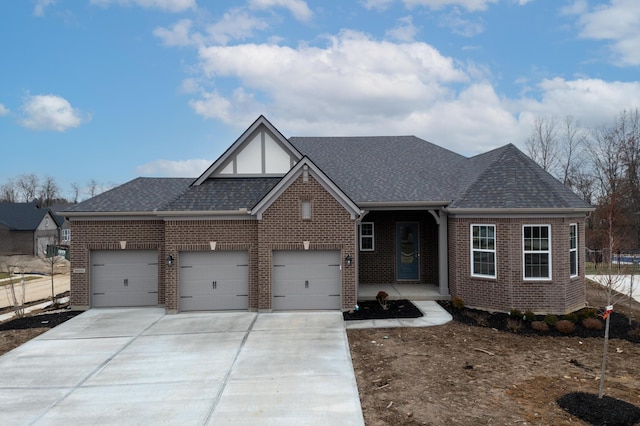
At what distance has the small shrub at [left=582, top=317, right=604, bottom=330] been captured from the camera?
11156mm

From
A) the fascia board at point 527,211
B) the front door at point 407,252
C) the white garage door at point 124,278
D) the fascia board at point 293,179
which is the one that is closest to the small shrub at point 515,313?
the fascia board at point 527,211

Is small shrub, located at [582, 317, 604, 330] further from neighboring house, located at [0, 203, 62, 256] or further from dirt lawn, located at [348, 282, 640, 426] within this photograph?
neighboring house, located at [0, 203, 62, 256]

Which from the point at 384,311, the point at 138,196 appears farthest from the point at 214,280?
the point at 384,311

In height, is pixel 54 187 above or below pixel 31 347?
above

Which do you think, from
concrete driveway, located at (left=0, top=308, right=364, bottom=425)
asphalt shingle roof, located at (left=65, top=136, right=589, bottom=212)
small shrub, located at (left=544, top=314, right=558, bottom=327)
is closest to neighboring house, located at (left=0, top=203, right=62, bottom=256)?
asphalt shingle roof, located at (left=65, top=136, right=589, bottom=212)

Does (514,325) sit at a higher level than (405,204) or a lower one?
lower

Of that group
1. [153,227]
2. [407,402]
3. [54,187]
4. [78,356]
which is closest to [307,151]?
[153,227]

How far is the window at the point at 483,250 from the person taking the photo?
43.3 feet

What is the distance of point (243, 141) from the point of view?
14.4 meters

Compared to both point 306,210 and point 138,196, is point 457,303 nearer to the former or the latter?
point 306,210

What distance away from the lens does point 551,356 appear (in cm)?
928

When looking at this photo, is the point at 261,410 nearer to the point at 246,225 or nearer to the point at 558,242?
the point at 246,225

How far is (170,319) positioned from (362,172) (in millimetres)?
9359

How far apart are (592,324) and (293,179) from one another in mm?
9502
